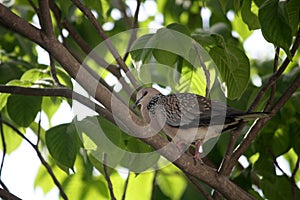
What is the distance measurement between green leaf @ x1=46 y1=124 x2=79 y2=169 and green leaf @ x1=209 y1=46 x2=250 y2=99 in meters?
0.65

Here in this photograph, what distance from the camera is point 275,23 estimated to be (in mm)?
2236

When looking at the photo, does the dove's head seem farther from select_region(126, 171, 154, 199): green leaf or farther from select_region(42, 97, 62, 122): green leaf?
select_region(126, 171, 154, 199): green leaf

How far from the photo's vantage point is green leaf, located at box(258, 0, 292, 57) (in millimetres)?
2232

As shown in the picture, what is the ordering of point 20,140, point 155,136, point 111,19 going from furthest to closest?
1. point 111,19
2. point 20,140
3. point 155,136

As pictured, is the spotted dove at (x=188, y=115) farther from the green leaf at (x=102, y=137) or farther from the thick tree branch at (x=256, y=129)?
the green leaf at (x=102, y=137)

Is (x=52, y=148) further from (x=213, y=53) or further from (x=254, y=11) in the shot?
(x=254, y=11)

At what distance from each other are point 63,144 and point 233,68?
74 cm

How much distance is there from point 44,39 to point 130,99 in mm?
1017

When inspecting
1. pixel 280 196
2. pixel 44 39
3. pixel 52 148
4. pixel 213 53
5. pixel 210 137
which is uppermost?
pixel 44 39

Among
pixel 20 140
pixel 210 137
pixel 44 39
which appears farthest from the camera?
pixel 20 140

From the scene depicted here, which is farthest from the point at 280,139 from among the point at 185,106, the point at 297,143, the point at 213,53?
the point at 213,53

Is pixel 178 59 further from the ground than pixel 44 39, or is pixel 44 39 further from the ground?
pixel 44 39

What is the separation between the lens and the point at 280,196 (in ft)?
9.21

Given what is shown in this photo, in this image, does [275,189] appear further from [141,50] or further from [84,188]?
[84,188]
